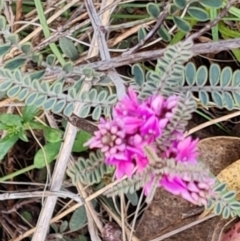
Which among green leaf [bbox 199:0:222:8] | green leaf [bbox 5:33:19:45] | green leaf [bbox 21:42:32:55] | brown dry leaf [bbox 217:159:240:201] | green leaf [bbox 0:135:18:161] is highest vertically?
green leaf [bbox 5:33:19:45]

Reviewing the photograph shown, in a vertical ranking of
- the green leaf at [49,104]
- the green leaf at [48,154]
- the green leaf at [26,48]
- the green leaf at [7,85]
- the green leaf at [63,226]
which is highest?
the green leaf at [26,48]

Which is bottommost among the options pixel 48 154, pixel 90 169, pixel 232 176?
pixel 232 176

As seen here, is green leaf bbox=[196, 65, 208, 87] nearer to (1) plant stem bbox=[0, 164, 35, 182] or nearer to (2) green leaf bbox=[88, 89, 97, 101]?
(2) green leaf bbox=[88, 89, 97, 101]

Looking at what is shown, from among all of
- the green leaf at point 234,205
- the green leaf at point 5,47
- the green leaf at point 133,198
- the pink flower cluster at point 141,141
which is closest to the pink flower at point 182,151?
the pink flower cluster at point 141,141

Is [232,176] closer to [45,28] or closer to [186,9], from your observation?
[186,9]

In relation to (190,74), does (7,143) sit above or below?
below

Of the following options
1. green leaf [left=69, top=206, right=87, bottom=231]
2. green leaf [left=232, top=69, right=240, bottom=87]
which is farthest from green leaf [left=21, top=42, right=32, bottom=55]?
green leaf [left=69, top=206, right=87, bottom=231]

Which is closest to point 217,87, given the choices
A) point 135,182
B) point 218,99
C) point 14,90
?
point 218,99

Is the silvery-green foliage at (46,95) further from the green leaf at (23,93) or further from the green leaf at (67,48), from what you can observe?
the green leaf at (67,48)

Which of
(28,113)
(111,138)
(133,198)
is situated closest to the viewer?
(111,138)
